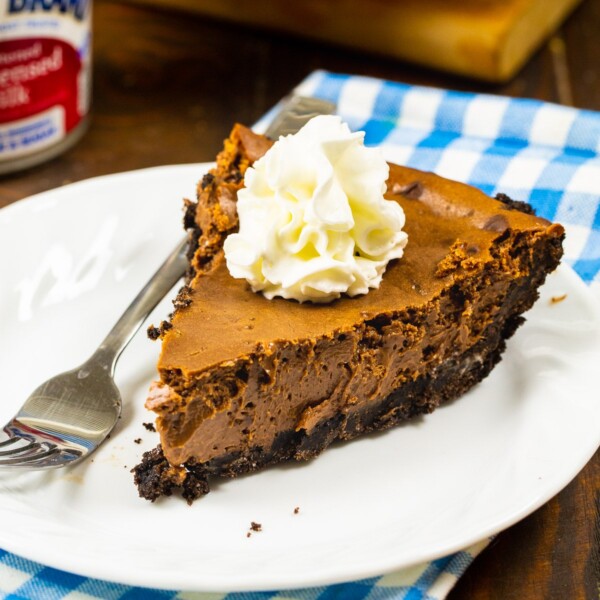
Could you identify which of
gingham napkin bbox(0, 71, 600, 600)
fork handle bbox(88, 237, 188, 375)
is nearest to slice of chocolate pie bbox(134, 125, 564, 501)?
fork handle bbox(88, 237, 188, 375)

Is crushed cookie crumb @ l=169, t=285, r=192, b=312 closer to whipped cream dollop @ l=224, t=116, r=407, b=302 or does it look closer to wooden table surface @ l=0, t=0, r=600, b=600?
whipped cream dollop @ l=224, t=116, r=407, b=302

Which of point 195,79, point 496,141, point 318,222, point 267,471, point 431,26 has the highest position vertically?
point 318,222

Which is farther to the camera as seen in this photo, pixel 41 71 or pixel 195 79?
pixel 195 79

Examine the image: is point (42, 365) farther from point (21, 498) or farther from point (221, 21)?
point (221, 21)

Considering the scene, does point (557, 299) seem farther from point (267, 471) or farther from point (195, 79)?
point (195, 79)

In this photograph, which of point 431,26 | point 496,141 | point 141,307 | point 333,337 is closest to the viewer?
point 333,337

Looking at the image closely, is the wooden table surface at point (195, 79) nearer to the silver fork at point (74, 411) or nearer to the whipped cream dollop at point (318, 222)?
the silver fork at point (74, 411)

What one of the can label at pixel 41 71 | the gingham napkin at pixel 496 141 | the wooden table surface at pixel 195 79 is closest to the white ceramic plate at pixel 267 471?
the gingham napkin at pixel 496 141

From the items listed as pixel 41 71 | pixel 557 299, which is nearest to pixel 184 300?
pixel 557 299
